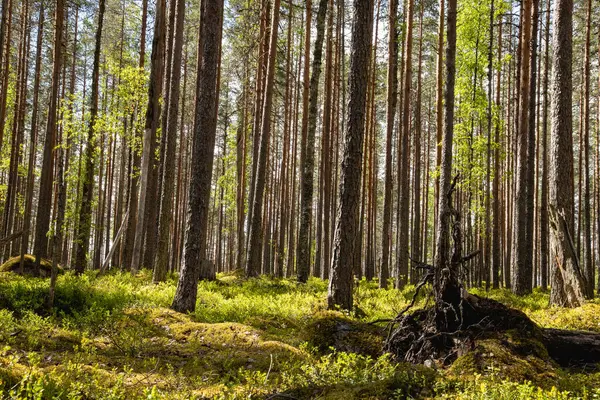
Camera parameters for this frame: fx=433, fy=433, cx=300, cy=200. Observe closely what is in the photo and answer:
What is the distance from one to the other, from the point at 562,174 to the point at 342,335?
21.2 ft

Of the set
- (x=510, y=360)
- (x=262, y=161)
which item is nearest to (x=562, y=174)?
(x=510, y=360)

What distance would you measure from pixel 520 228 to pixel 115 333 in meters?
13.3

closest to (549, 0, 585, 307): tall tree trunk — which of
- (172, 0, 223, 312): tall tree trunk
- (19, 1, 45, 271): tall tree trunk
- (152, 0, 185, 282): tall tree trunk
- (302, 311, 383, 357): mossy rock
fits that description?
(302, 311, 383, 357): mossy rock

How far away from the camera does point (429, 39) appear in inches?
992

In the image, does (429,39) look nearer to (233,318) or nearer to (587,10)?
(587,10)

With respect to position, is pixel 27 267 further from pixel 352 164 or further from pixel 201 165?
pixel 352 164

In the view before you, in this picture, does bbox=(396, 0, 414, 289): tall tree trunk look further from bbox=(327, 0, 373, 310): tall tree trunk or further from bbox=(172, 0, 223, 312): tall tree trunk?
bbox=(172, 0, 223, 312): tall tree trunk

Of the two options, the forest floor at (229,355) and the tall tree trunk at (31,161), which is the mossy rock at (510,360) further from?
the tall tree trunk at (31,161)

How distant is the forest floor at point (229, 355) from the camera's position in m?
4.30

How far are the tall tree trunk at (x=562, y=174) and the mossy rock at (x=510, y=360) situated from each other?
15.2 ft

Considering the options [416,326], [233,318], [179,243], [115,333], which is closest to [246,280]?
[233,318]

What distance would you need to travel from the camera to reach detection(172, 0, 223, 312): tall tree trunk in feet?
28.6

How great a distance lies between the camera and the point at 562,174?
9.56m

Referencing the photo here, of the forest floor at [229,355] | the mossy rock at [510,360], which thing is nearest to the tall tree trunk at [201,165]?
the forest floor at [229,355]
